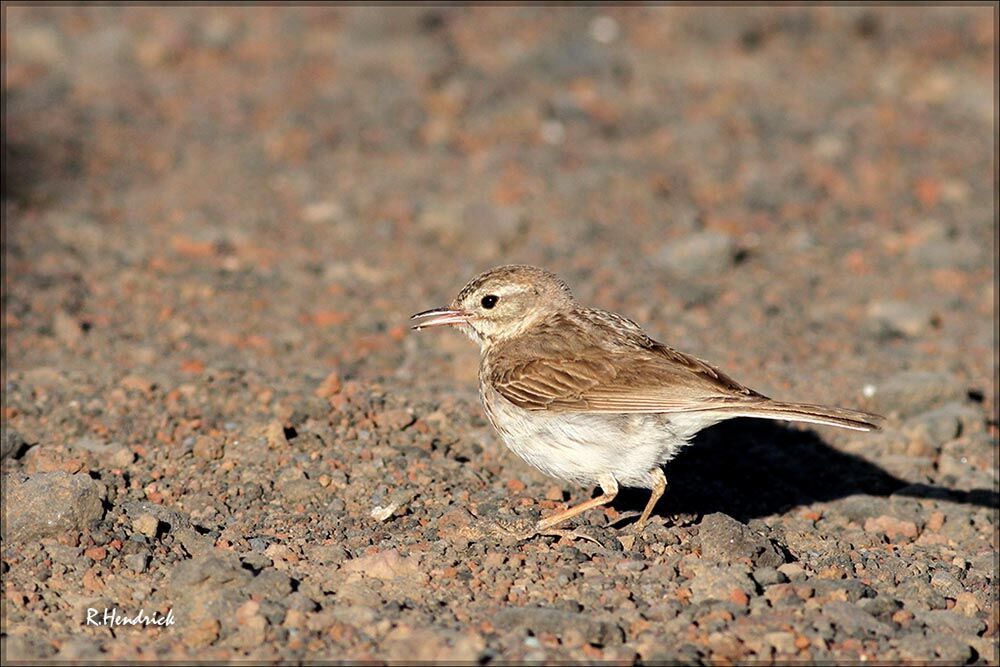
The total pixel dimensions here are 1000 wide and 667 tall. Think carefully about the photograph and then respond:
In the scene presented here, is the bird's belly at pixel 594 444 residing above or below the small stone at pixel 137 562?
above

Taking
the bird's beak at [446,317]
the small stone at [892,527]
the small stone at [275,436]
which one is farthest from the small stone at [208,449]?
the small stone at [892,527]

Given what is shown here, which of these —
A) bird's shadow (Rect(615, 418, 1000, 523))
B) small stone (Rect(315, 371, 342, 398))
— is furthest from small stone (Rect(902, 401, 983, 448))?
small stone (Rect(315, 371, 342, 398))

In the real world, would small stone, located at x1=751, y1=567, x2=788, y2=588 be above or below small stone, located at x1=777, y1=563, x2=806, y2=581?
above

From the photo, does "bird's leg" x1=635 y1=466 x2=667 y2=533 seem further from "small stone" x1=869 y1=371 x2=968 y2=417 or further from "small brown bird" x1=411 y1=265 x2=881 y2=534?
"small stone" x1=869 y1=371 x2=968 y2=417

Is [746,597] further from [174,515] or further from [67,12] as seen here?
[67,12]

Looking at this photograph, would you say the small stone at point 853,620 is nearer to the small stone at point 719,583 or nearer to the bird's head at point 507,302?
the small stone at point 719,583
